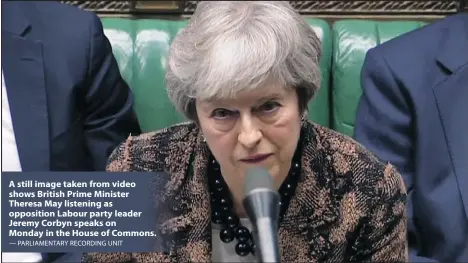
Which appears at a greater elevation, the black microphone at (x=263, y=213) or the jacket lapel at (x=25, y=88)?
the jacket lapel at (x=25, y=88)

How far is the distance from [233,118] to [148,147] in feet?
0.58

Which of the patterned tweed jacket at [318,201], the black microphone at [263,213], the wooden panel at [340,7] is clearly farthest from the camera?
the wooden panel at [340,7]

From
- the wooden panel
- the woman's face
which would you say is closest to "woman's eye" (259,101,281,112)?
the woman's face

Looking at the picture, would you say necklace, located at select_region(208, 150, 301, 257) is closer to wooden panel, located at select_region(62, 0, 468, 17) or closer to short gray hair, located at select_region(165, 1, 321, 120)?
short gray hair, located at select_region(165, 1, 321, 120)

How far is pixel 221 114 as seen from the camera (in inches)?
29.2

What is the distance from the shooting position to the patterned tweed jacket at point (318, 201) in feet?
2.68

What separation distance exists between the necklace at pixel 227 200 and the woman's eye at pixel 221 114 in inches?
4.7

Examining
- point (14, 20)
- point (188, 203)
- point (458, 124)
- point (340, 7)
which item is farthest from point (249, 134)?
point (340, 7)

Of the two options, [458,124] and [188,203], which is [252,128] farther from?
[458,124]

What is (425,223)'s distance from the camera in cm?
97

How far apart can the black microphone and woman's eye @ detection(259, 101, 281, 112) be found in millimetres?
238

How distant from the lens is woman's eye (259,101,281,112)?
0.73 m

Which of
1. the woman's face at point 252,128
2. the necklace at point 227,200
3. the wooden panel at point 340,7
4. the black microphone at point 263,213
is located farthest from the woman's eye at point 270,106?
the wooden panel at point 340,7

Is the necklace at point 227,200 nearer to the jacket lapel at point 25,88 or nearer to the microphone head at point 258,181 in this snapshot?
the jacket lapel at point 25,88
